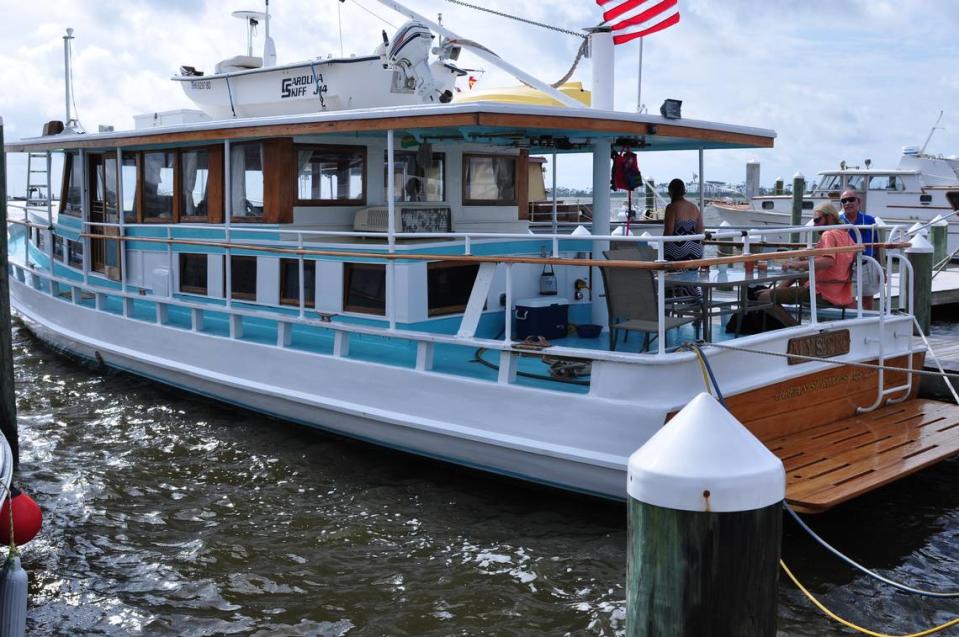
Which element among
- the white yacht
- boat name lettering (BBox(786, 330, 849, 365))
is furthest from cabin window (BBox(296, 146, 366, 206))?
boat name lettering (BBox(786, 330, 849, 365))

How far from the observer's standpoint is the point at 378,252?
8766mm

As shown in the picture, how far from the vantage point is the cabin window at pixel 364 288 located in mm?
9172

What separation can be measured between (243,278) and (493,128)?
134 inches

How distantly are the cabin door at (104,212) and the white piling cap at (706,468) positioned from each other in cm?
1030

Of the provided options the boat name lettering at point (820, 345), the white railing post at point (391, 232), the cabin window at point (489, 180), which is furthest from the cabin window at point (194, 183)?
the boat name lettering at point (820, 345)

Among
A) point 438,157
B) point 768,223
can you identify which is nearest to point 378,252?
point 438,157

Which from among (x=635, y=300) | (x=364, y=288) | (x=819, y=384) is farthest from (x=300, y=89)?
(x=819, y=384)

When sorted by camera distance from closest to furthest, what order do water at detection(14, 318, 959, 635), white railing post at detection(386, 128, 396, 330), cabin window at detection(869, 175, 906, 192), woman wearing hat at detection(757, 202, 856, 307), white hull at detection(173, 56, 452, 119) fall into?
water at detection(14, 318, 959, 635) < white railing post at detection(386, 128, 396, 330) < woman wearing hat at detection(757, 202, 856, 307) < white hull at detection(173, 56, 452, 119) < cabin window at detection(869, 175, 906, 192)

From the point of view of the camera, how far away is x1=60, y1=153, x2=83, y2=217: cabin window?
13598 mm

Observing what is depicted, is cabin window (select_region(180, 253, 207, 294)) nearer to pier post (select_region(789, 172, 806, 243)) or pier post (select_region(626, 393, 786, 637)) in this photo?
pier post (select_region(626, 393, 786, 637))

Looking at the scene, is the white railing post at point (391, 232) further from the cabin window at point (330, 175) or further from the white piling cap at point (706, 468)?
the white piling cap at point (706, 468)

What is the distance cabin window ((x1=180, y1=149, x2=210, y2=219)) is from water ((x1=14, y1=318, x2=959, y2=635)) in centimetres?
272

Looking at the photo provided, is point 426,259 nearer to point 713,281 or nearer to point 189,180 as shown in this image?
point 713,281

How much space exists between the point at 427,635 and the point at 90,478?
4257mm
